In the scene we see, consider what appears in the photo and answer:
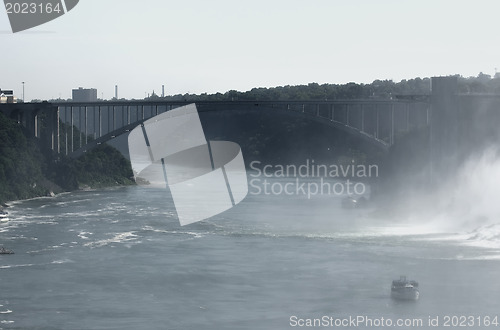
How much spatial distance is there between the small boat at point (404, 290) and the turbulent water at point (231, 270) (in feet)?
1.02

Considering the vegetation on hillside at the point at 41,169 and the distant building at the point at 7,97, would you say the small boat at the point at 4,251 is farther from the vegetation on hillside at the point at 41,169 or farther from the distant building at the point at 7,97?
the distant building at the point at 7,97

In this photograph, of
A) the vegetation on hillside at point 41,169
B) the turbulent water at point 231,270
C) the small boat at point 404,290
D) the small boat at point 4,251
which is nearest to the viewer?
the turbulent water at point 231,270

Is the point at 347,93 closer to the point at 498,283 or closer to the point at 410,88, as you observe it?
the point at 410,88

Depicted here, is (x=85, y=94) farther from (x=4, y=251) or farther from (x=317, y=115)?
(x=4, y=251)

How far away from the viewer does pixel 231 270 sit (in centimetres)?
3766

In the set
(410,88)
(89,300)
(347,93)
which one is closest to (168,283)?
(89,300)

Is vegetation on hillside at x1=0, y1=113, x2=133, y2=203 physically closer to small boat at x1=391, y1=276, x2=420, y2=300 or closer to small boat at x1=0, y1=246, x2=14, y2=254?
small boat at x1=0, y1=246, x2=14, y2=254

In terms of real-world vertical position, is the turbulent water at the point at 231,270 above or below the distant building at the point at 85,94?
below

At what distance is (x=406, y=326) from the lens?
99.2 ft

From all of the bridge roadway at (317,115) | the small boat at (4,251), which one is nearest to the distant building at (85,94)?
the bridge roadway at (317,115)

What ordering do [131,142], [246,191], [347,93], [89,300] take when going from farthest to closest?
1. [131,142]
2. [347,93]
3. [246,191]
4. [89,300]

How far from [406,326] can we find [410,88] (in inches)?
2517

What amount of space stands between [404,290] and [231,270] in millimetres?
6737

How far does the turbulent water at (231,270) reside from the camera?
31.4 metres
